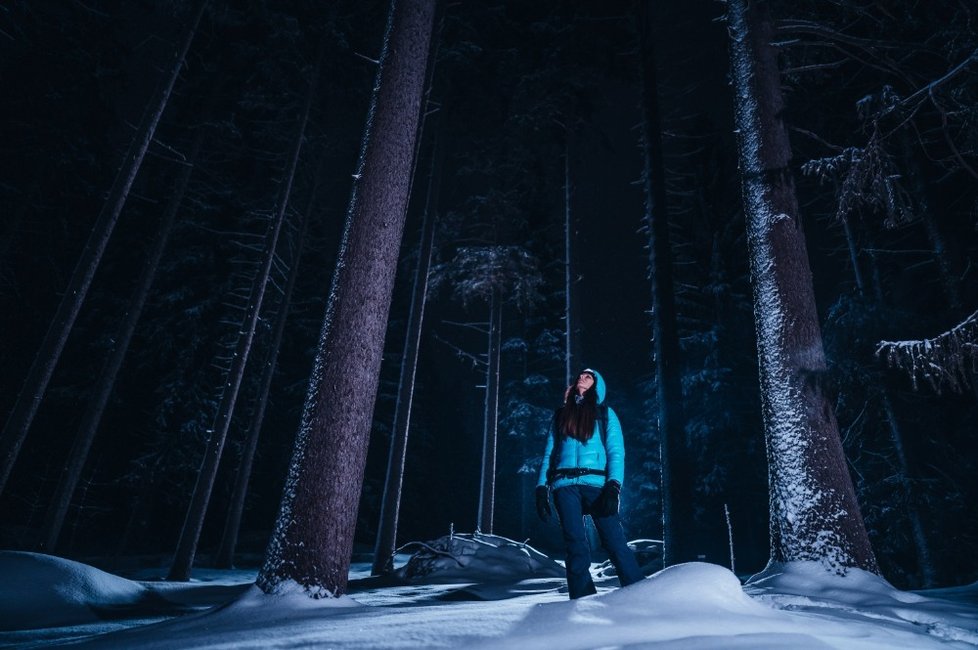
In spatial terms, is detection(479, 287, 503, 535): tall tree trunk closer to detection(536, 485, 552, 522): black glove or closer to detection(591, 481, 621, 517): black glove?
detection(536, 485, 552, 522): black glove

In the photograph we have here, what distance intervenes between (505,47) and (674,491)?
14.2 m

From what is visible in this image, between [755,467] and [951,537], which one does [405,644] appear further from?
[755,467]

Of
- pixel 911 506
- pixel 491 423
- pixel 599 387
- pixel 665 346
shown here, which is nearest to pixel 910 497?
pixel 911 506

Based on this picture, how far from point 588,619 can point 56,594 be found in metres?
6.69

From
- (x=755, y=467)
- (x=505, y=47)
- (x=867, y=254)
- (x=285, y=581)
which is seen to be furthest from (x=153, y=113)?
(x=755, y=467)

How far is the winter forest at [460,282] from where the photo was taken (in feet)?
17.5

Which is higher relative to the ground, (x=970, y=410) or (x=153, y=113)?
(x=153, y=113)

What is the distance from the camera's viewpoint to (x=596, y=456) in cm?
475

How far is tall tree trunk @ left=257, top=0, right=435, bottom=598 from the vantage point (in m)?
4.32

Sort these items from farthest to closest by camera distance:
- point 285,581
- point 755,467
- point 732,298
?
1. point 732,298
2. point 755,467
3. point 285,581

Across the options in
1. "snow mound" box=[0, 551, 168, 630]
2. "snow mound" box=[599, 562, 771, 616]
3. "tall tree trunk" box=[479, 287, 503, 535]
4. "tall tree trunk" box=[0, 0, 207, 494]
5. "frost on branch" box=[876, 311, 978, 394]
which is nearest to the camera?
"snow mound" box=[599, 562, 771, 616]

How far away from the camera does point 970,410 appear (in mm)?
11586

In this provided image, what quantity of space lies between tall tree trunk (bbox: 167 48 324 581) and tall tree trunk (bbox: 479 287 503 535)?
707 centimetres

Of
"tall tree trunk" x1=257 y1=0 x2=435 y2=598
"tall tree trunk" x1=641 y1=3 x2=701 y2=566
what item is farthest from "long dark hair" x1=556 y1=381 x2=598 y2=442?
"tall tree trunk" x1=641 y1=3 x2=701 y2=566
